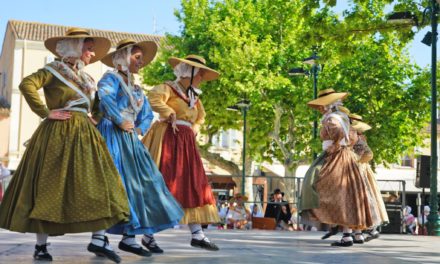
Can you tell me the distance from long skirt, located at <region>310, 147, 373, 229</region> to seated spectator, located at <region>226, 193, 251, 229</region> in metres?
8.54

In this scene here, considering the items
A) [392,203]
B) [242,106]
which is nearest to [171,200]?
[392,203]

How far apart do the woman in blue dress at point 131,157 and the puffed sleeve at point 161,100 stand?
1.75ft

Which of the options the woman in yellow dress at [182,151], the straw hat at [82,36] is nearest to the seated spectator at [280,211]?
the woman in yellow dress at [182,151]

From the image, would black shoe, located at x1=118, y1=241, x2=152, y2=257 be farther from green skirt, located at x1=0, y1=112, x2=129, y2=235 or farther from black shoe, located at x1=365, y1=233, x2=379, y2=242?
black shoe, located at x1=365, y1=233, x2=379, y2=242

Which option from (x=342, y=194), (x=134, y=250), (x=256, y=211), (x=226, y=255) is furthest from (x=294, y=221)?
(x=134, y=250)

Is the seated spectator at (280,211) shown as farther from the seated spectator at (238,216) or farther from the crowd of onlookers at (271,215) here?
the seated spectator at (238,216)

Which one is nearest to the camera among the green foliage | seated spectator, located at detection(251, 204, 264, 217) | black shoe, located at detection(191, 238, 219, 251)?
black shoe, located at detection(191, 238, 219, 251)

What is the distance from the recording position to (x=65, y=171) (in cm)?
562

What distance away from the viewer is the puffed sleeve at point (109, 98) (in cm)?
622

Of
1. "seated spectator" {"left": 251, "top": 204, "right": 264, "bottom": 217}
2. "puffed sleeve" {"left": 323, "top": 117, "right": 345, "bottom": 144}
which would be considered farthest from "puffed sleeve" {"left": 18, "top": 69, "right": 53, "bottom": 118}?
"seated spectator" {"left": 251, "top": 204, "right": 264, "bottom": 217}

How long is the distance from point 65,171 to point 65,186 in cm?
11

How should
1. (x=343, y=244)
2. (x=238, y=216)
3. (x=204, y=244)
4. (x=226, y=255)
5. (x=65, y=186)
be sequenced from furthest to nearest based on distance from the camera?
(x=238, y=216) → (x=343, y=244) → (x=204, y=244) → (x=226, y=255) → (x=65, y=186)

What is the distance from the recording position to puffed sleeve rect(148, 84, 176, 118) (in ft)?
23.4

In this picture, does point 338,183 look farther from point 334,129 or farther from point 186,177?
point 186,177
